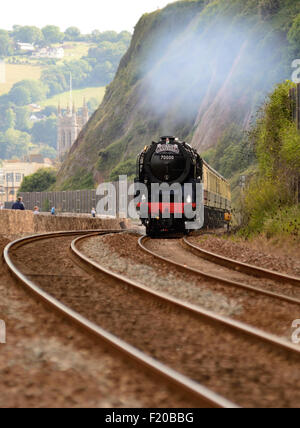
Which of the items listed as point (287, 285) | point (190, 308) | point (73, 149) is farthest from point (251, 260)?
point (73, 149)

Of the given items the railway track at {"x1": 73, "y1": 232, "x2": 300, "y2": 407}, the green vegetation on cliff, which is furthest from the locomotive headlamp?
the railway track at {"x1": 73, "y1": 232, "x2": 300, "y2": 407}

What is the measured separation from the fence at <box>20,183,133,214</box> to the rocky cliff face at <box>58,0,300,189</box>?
31.4 feet

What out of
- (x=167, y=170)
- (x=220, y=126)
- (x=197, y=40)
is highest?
(x=197, y=40)

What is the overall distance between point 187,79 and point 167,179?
6663 centimetres

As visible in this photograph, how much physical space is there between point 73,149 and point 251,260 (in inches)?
3827

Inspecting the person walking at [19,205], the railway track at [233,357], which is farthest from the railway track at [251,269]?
the person walking at [19,205]

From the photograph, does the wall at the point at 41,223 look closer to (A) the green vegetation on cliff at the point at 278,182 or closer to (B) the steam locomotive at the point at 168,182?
(B) the steam locomotive at the point at 168,182

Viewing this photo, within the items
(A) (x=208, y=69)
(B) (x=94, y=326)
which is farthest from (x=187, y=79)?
(B) (x=94, y=326)

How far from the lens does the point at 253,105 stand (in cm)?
5881

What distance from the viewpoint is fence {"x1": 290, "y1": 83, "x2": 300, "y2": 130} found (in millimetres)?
21828

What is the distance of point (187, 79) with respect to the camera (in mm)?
84500

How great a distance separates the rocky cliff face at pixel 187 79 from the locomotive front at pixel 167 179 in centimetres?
3775

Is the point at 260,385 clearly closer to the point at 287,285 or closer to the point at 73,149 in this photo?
Answer: the point at 287,285

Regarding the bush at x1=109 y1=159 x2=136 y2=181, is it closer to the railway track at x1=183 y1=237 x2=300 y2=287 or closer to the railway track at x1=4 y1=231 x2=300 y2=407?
the railway track at x1=183 y1=237 x2=300 y2=287
